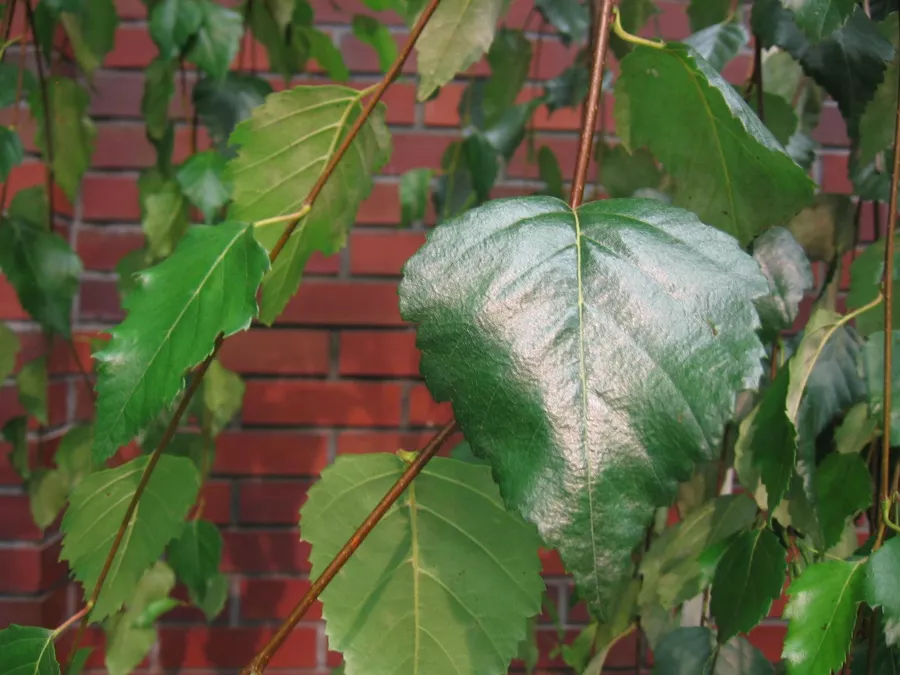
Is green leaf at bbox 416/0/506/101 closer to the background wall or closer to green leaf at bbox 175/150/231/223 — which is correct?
green leaf at bbox 175/150/231/223

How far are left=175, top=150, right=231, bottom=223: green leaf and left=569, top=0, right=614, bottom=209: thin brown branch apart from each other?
1.25 feet

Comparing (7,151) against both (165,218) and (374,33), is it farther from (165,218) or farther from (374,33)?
(374,33)

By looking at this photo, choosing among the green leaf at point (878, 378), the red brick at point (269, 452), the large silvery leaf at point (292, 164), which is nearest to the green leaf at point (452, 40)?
the large silvery leaf at point (292, 164)

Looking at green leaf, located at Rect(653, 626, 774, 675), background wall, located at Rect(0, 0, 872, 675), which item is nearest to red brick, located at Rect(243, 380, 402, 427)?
background wall, located at Rect(0, 0, 872, 675)

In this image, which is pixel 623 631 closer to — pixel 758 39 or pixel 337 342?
pixel 758 39

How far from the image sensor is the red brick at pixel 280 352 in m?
0.99

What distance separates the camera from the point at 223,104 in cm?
61

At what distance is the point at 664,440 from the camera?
199 mm

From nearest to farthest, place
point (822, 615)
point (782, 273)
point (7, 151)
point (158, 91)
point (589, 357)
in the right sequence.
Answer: point (589, 357), point (822, 615), point (782, 273), point (7, 151), point (158, 91)

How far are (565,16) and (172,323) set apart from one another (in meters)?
0.42

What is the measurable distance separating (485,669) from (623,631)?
0.91ft

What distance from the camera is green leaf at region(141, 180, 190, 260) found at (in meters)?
0.63

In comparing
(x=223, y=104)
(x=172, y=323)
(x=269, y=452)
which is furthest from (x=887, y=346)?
(x=269, y=452)

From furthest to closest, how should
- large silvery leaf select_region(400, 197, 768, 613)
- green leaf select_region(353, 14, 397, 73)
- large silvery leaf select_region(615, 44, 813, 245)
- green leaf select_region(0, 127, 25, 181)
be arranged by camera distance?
green leaf select_region(353, 14, 397, 73) → green leaf select_region(0, 127, 25, 181) → large silvery leaf select_region(615, 44, 813, 245) → large silvery leaf select_region(400, 197, 768, 613)
